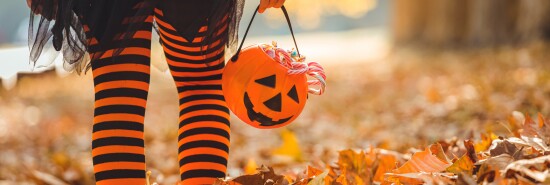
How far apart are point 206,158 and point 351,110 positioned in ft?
14.4

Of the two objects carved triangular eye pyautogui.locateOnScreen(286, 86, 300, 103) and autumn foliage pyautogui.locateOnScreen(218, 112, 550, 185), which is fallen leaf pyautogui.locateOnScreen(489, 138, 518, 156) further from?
carved triangular eye pyautogui.locateOnScreen(286, 86, 300, 103)

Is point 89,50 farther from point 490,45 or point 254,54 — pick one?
point 490,45

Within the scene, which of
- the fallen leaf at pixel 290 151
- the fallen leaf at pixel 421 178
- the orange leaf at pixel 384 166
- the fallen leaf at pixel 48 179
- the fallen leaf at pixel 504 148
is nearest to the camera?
the fallen leaf at pixel 421 178

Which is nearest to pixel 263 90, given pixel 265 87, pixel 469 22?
pixel 265 87

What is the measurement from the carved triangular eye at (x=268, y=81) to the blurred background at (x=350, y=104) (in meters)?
0.45

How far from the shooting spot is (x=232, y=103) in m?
2.04

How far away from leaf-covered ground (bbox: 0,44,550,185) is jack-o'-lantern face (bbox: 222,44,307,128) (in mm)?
161

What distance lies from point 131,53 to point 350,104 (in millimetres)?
5103

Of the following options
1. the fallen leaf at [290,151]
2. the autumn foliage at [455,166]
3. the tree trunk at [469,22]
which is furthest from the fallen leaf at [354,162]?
the tree trunk at [469,22]

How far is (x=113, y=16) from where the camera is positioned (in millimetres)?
1932

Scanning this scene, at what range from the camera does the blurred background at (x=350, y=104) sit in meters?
3.55

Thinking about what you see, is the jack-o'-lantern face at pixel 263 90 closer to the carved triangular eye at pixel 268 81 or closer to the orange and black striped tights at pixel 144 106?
the carved triangular eye at pixel 268 81

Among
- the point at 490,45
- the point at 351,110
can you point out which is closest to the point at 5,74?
the point at 351,110

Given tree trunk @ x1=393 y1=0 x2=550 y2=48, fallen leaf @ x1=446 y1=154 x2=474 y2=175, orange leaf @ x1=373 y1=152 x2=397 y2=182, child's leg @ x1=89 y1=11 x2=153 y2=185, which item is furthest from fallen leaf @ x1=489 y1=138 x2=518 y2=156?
tree trunk @ x1=393 y1=0 x2=550 y2=48
